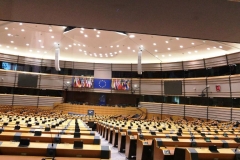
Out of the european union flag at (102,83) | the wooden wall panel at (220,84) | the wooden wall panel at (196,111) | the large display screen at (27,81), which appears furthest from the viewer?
the european union flag at (102,83)

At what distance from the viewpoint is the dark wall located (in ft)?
92.0

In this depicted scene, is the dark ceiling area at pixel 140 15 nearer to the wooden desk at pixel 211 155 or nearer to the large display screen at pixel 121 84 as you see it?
the wooden desk at pixel 211 155

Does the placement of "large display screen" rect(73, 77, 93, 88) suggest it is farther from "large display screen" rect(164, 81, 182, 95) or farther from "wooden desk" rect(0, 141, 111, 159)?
"wooden desk" rect(0, 141, 111, 159)

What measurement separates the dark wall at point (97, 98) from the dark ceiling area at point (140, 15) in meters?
23.4

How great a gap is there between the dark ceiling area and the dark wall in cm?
2342

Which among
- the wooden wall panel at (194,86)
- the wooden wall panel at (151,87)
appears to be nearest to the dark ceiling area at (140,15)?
the wooden wall panel at (194,86)

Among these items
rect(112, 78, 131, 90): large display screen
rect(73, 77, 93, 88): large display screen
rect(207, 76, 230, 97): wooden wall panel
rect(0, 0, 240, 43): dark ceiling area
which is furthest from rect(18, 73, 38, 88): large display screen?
rect(207, 76, 230, 97): wooden wall panel

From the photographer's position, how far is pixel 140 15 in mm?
4250

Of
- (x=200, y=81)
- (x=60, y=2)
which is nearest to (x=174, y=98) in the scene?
(x=200, y=81)

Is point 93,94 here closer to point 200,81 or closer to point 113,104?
point 113,104

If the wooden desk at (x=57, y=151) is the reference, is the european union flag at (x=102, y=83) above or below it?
above

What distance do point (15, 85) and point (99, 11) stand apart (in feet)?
79.8

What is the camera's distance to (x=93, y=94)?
2833cm

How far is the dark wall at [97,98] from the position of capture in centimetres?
2804
